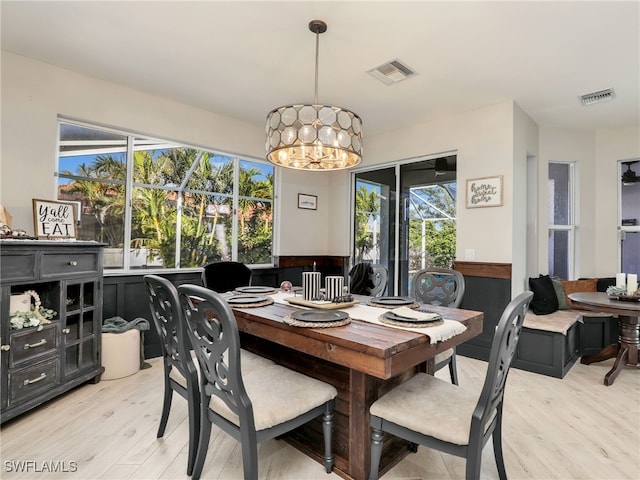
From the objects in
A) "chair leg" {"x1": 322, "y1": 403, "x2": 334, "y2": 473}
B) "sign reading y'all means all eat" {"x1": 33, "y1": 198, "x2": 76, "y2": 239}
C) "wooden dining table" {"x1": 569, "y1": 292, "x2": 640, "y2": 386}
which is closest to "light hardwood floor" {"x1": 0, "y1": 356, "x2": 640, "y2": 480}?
"chair leg" {"x1": 322, "y1": 403, "x2": 334, "y2": 473}

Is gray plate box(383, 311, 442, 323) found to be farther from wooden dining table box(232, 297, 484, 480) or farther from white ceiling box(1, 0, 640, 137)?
white ceiling box(1, 0, 640, 137)

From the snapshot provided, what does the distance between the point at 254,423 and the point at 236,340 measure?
15.2 inches

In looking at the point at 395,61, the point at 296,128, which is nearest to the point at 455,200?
the point at 395,61

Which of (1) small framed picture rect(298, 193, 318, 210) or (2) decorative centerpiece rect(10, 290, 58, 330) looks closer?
(2) decorative centerpiece rect(10, 290, 58, 330)

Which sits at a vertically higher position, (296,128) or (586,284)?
(296,128)

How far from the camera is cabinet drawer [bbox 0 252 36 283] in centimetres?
219

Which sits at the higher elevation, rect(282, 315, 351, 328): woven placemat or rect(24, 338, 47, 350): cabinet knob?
rect(282, 315, 351, 328): woven placemat

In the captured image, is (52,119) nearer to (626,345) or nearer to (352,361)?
(352,361)

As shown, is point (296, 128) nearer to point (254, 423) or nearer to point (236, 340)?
point (236, 340)

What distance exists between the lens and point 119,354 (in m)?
3.00

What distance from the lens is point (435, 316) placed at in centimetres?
176

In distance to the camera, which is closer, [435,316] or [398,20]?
[435,316]

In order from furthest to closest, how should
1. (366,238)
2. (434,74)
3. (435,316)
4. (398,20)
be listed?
(366,238) → (434,74) → (398,20) → (435,316)

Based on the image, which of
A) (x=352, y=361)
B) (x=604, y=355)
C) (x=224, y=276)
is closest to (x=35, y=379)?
(x=224, y=276)
